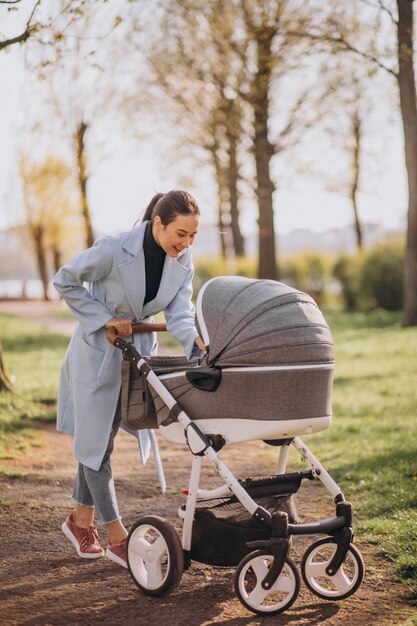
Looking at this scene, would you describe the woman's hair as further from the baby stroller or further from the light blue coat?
the baby stroller

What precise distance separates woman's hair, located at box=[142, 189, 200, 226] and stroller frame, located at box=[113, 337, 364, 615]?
2.14ft

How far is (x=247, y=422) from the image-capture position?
141 inches

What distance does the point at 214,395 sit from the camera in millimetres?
3691

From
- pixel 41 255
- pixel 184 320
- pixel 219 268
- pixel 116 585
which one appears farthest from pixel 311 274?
pixel 116 585

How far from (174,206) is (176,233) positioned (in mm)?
135

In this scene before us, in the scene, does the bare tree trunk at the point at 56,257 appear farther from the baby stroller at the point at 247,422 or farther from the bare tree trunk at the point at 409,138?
the baby stroller at the point at 247,422

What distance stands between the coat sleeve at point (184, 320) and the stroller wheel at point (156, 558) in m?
0.90

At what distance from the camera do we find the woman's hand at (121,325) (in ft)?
13.1

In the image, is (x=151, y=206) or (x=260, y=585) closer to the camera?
(x=260, y=585)

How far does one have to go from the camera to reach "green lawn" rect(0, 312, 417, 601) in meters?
4.99

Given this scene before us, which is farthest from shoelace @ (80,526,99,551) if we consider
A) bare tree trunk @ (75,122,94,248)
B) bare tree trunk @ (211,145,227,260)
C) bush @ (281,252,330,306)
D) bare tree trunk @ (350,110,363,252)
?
bare tree trunk @ (350,110,363,252)

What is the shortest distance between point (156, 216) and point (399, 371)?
841 centimetres

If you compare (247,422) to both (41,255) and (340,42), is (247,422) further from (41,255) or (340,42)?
(41,255)

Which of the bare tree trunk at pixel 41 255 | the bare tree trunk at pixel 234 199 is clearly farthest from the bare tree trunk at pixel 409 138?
the bare tree trunk at pixel 41 255
